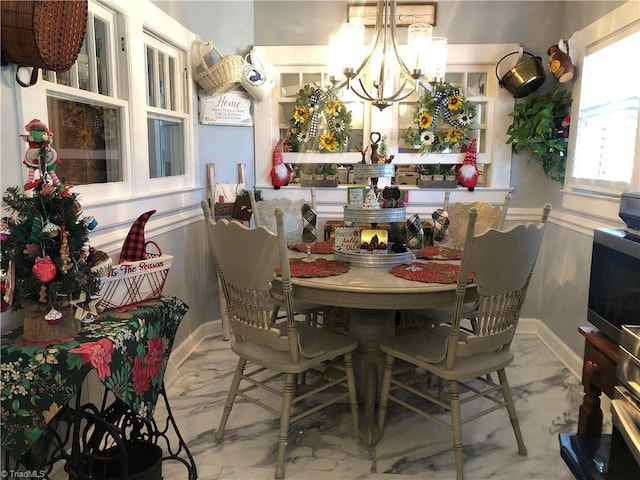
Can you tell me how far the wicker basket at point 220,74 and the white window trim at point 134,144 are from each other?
91mm

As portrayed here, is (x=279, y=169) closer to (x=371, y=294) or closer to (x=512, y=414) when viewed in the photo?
(x=371, y=294)

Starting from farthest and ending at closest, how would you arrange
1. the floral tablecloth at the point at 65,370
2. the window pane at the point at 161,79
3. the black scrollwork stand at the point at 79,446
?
the window pane at the point at 161,79 → the black scrollwork stand at the point at 79,446 → the floral tablecloth at the point at 65,370

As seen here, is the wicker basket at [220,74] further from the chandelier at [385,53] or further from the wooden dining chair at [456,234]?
the wooden dining chair at [456,234]

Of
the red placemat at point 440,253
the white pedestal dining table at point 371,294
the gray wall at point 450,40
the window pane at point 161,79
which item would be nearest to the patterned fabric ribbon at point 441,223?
the red placemat at point 440,253

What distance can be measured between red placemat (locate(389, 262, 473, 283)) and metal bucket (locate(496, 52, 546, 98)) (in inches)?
67.1

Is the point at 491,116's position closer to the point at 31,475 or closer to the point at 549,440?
the point at 549,440

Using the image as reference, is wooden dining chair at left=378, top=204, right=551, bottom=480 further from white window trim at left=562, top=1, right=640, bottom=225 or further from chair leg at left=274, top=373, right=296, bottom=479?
white window trim at left=562, top=1, right=640, bottom=225

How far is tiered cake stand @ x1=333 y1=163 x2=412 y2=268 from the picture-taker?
221 cm

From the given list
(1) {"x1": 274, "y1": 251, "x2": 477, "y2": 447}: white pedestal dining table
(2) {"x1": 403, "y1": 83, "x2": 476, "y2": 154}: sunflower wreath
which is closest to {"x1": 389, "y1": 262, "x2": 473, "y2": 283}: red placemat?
(1) {"x1": 274, "y1": 251, "x2": 477, "y2": 447}: white pedestal dining table

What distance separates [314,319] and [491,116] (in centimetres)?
199

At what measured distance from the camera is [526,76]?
3.31 m

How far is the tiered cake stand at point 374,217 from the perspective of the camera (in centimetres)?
221

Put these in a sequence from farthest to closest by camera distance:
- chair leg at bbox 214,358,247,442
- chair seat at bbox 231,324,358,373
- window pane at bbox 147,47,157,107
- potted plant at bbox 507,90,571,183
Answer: potted plant at bbox 507,90,571,183, window pane at bbox 147,47,157,107, chair leg at bbox 214,358,247,442, chair seat at bbox 231,324,358,373

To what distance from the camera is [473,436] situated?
231 cm
